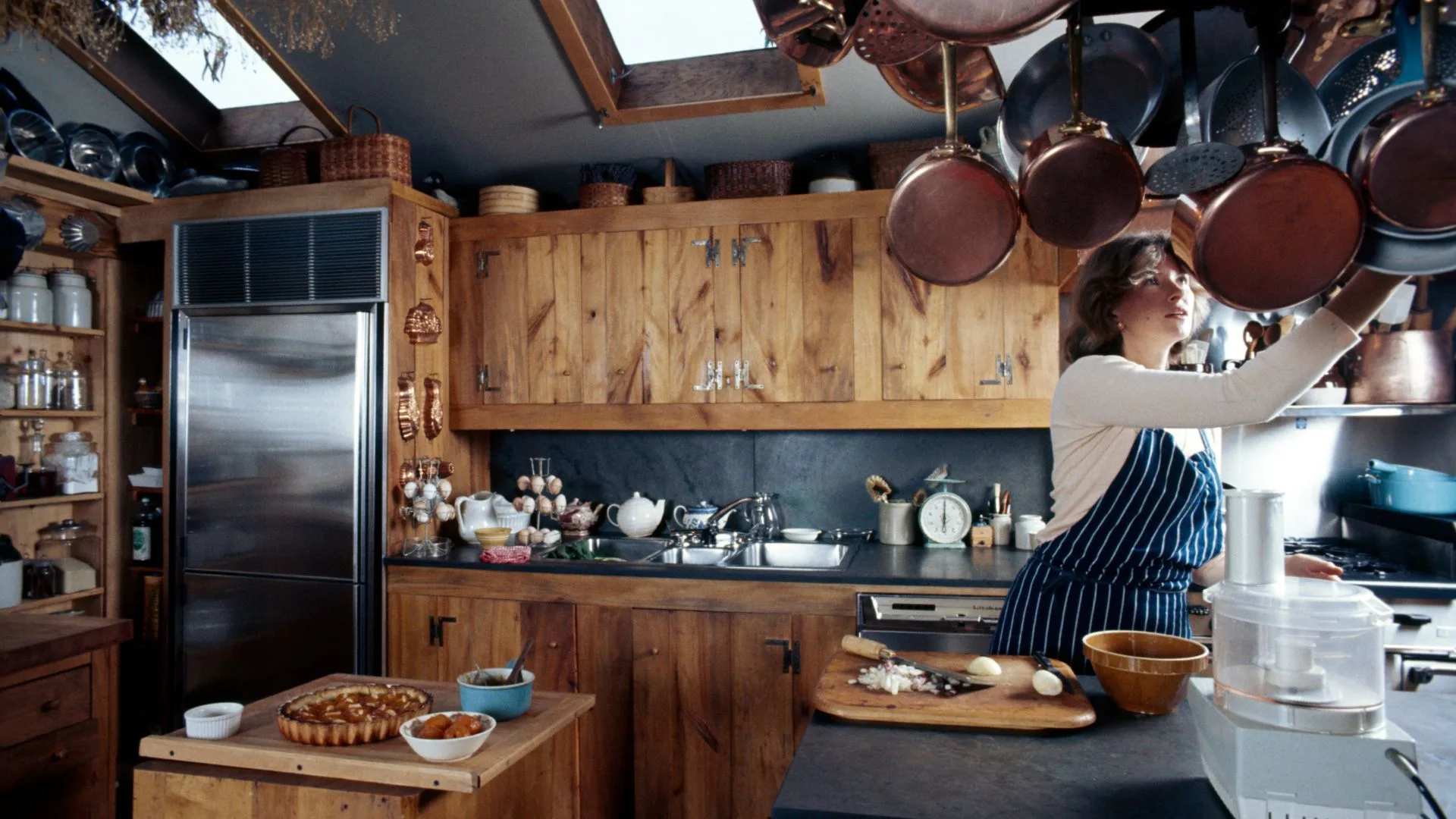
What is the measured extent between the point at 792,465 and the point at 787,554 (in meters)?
0.39

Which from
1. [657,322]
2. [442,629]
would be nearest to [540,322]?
[657,322]

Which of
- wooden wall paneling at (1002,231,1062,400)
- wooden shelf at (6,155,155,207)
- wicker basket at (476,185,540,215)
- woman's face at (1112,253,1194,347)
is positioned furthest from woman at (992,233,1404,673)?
wooden shelf at (6,155,155,207)

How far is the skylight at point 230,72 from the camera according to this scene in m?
3.47

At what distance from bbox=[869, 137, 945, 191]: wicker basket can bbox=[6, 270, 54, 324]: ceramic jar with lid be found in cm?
330

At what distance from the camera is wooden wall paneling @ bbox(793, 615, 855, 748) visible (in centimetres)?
295

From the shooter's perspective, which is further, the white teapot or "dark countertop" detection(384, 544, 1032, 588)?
the white teapot

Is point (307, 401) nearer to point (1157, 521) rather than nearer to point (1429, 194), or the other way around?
point (1157, 521)

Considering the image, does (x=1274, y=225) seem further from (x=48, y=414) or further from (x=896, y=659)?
(x=48, y=414)

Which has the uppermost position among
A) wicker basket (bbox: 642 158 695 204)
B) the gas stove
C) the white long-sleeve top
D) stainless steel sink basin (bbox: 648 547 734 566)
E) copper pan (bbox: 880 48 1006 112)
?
wicker basket (bbox: 642 158 695 204)

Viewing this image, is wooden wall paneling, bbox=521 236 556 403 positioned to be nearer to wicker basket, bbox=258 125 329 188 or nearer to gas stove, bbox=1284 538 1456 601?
wicker basket, bbox=258 125 329 188

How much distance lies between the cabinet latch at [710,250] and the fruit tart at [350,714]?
2.01m

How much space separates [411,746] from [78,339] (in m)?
3.18

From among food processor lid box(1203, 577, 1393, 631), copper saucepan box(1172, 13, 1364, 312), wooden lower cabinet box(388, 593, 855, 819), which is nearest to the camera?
food processor lid box(1203, 577, 1393, 631)

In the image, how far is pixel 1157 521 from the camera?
174cm
